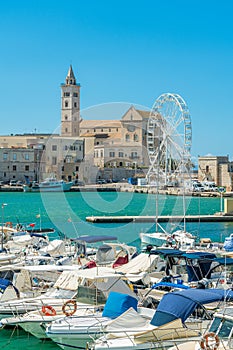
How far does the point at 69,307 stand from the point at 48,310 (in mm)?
482

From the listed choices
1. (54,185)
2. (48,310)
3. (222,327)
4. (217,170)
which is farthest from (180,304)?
(217,170)

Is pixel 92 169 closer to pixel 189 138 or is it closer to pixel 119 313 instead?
pixel 189 138

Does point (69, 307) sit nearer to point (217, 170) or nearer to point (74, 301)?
point (74, 301)

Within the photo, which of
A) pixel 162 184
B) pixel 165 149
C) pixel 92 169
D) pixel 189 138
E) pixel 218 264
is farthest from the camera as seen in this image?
pixel 92 169

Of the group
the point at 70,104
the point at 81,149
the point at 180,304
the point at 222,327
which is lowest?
the point at 222,327

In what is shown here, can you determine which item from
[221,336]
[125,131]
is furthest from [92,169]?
[221,336]

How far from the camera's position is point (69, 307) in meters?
13.8

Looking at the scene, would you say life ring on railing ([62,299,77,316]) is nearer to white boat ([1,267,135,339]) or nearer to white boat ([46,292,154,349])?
white boat ([1,267,135,339])

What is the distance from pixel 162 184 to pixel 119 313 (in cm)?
7120

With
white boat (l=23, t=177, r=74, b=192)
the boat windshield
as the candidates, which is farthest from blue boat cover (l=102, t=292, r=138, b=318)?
white boat (l=23, t=177, r=74, b=192)

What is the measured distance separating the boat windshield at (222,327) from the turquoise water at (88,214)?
4.07m

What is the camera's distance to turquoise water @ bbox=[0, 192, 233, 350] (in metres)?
13.5

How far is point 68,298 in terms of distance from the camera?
14.8m

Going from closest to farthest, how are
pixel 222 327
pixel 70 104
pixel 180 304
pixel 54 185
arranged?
pixel 222 327 < pixel 180 304 < pixel 54 185 < pixel 70 104
